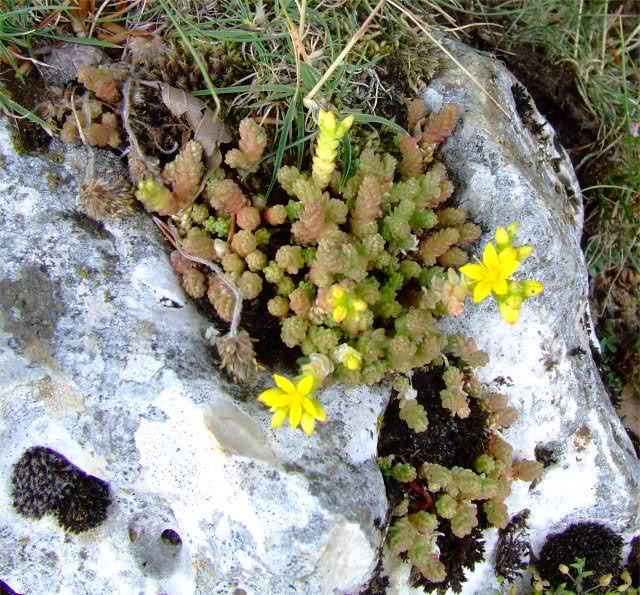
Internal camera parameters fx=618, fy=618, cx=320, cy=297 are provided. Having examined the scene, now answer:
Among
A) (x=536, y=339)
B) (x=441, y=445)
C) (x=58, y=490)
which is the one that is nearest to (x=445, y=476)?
(x=441, y=445)

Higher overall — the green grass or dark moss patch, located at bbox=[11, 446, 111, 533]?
the green grass

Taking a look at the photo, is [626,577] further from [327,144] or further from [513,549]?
[327,144]

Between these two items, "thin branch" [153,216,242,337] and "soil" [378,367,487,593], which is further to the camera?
"soil" [378,367,487,593]

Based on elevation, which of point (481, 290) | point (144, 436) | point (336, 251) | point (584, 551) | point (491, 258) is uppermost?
point (491, 258)

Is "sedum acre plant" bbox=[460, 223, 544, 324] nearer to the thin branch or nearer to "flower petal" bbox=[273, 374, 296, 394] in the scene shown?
"flower petal" bbox=[273, 374, 296, 394]

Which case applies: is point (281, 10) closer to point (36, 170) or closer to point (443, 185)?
point (443, 185)

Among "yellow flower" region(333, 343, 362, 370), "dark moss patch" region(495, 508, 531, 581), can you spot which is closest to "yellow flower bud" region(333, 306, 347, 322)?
"yellow flower" region(333, 343, 362, 370)
